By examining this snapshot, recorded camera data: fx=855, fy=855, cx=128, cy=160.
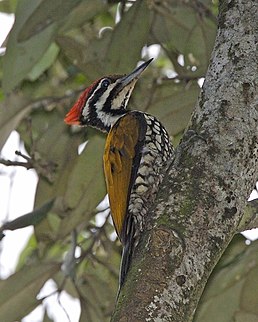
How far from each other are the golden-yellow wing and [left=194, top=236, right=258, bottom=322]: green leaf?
44 centimetres

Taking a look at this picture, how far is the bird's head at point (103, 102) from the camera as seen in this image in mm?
3914

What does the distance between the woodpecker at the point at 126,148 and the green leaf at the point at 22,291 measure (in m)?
0.62

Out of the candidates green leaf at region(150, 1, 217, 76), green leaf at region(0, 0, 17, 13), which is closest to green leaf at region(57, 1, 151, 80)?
green leaf at region(150, 1, 217, 76)

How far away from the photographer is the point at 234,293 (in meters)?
3.18

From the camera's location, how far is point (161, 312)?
1747mm

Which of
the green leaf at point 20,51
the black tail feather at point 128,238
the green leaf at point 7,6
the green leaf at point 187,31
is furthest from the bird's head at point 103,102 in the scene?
the black tail feather at point 128,238

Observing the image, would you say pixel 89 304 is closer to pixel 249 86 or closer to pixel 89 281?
pixel 89 281

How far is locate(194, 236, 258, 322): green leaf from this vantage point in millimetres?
3088

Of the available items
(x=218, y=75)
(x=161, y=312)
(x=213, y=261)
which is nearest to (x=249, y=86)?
(x=218, y=75)

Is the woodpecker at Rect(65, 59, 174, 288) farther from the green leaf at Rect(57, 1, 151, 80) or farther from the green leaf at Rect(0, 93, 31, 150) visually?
the green leaf at Rect(0, 93, 31, 150)

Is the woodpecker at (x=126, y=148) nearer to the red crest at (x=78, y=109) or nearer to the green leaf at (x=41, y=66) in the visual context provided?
the red crest at (x=78, y=109)

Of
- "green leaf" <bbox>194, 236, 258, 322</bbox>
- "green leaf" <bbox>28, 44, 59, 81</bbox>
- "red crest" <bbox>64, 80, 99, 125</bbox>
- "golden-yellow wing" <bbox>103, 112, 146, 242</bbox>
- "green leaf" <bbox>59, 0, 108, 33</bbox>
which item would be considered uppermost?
"green leaf" <bbox>59, 0, 108, 33</bbox>

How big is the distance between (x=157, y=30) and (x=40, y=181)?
95cm

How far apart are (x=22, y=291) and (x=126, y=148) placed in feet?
2.56
